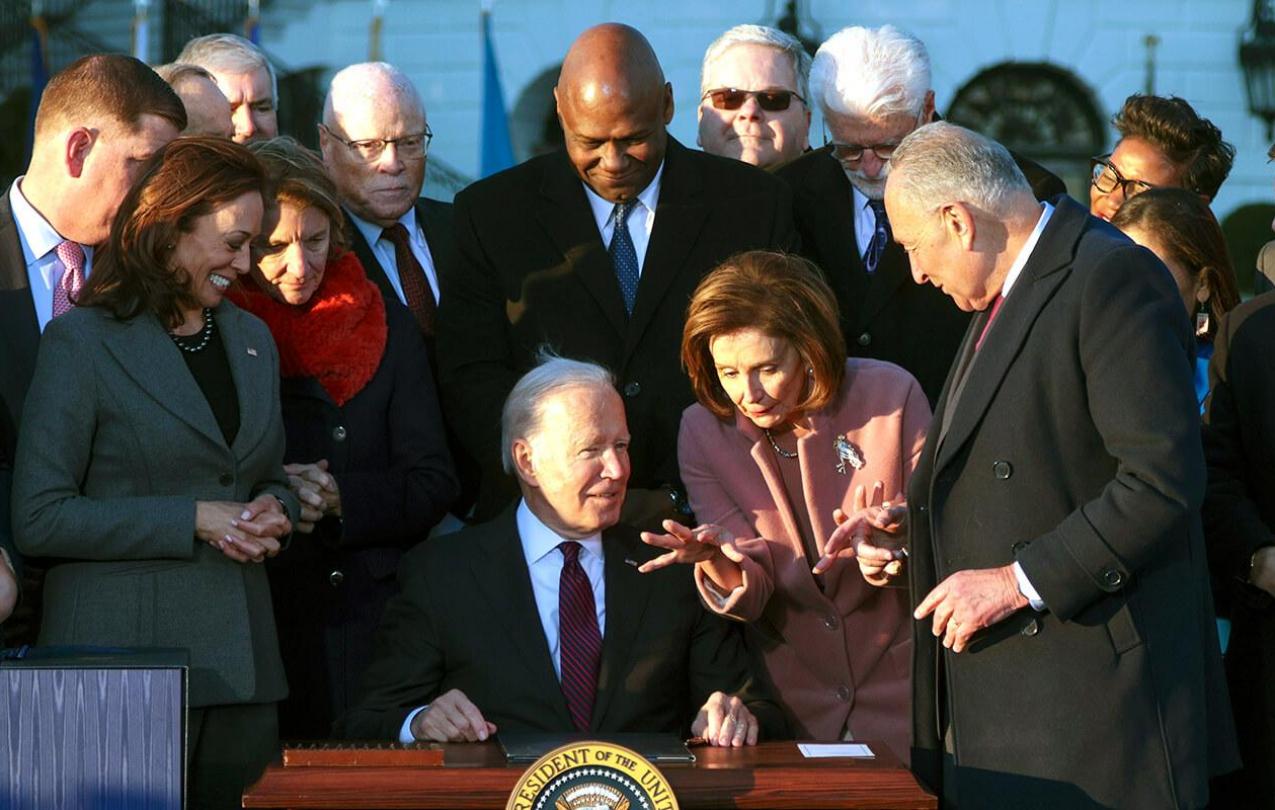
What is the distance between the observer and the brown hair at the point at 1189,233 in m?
4.59

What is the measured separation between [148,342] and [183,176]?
0.32 metres

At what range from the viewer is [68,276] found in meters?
4.01

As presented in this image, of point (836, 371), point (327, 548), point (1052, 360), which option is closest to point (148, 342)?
point (327, 548)

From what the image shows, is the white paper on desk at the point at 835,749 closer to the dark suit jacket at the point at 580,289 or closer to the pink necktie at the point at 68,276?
the dark suit jacket at the point at 580,289

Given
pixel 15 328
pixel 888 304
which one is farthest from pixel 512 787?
pixel 888 304

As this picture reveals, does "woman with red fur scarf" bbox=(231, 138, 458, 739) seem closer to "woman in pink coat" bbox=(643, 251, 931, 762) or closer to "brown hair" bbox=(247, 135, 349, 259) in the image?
"brown hair" bbox=(247, 135, 349, 259)

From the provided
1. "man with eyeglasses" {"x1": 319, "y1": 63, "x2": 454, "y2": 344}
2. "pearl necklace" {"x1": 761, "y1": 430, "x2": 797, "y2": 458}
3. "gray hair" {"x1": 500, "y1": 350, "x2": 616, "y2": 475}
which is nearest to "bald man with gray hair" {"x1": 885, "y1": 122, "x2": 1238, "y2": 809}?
"pearl necklace" {"x1": 761, "y1": 430, "x2": 797, "y2": 458}

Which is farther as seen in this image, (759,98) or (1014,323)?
(759,98)

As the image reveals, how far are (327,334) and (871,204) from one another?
1374mm

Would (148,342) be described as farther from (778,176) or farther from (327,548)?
(778,176)

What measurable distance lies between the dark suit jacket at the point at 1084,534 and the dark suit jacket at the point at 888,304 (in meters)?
1.11

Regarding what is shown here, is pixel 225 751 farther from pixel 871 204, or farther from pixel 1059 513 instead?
pixel 871 204

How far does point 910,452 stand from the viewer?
4.06 m

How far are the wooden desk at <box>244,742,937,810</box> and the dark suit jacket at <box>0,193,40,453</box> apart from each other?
1254 millimetres
